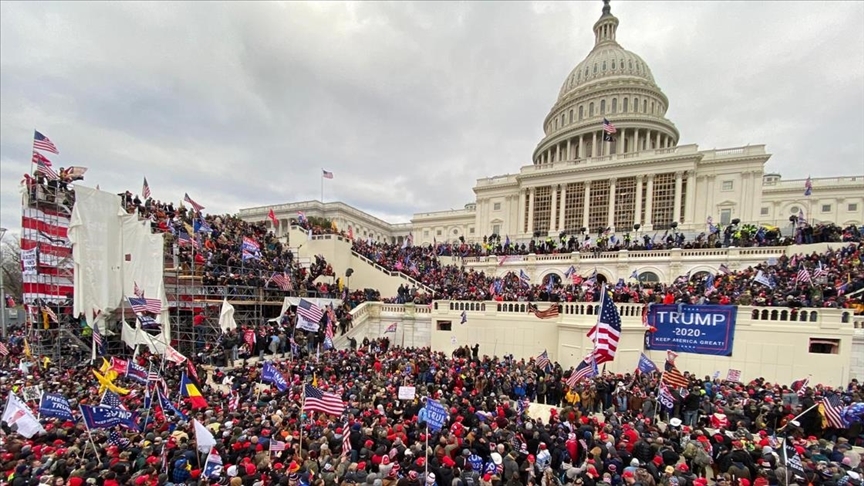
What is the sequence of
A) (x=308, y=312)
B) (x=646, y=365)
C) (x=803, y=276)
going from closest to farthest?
(x=646, y=365) → (x=308, y=312) → (x=803, y=276)

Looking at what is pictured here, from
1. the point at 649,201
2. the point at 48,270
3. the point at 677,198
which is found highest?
the point at 677,198

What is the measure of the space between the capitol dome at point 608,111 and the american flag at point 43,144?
58.3m

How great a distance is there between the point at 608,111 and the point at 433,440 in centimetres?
6681

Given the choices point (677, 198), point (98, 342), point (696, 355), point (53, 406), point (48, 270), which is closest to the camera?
point (53, 406)

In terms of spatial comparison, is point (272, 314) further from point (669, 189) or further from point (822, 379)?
point (669, 189)

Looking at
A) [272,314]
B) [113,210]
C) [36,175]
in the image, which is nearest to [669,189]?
[272,314]

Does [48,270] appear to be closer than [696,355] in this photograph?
No

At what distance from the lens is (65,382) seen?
39.9ft

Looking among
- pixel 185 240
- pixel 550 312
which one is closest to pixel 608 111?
pixel 550 312

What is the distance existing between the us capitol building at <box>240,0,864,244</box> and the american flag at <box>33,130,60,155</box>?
44756 mm

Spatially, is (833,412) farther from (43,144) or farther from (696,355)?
(43,144)

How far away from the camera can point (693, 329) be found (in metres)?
15.0

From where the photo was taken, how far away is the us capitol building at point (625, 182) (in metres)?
41.8

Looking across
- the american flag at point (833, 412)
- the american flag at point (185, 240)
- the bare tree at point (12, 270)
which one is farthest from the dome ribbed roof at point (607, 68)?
the bare tree at point (12, 270)
